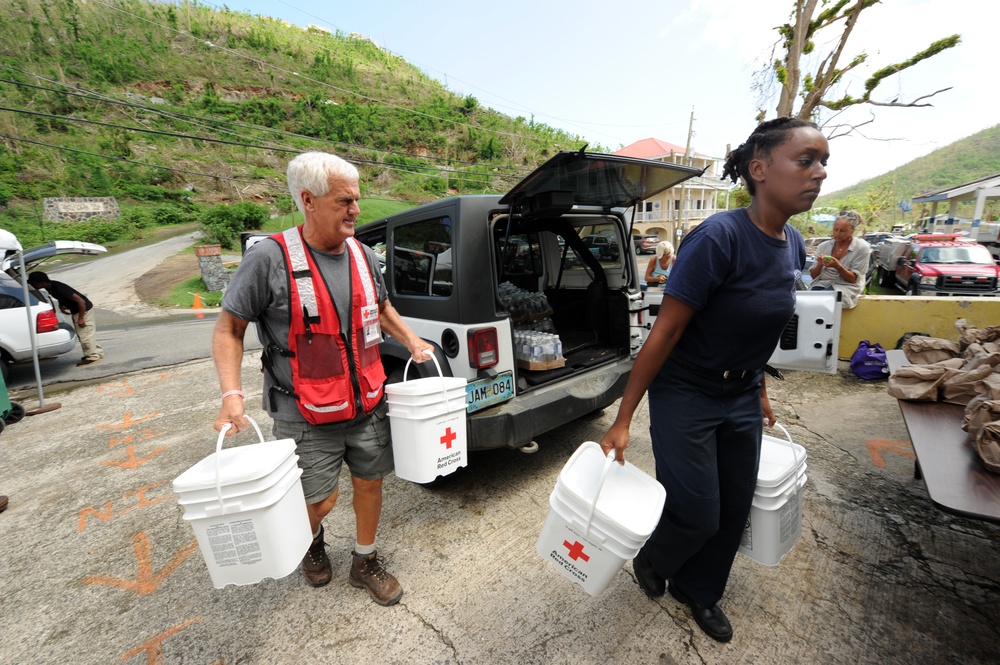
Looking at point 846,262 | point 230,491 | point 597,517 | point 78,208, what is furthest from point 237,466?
point 78,208

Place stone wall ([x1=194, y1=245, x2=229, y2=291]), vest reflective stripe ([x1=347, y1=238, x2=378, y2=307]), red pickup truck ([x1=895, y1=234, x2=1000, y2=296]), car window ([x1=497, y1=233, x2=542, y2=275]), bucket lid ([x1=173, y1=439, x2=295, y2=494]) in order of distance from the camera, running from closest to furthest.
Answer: bucket lid ([x1=173, y1=439, x2=295, y2=494]) → vest reflective stripe ([x1=347, y1=238, x2=378, y2=307]) → car window ([x1=497, y1=233, x2=542, y2=275]) → red pickup truck ([x1=895, y1=234, x2=1000, y2=296]) → stone wall ([x1=194, y1=245, x2=229, y2=291])

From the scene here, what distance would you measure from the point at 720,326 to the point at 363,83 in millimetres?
60047

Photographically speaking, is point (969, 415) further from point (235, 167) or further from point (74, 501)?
point (235, 167)

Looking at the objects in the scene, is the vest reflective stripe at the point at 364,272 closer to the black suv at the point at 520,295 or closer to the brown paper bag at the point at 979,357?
the black suv at the point at 520,295

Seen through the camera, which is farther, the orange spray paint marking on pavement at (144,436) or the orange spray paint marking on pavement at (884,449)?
the orange spray paint marking on pavement at (144,436)

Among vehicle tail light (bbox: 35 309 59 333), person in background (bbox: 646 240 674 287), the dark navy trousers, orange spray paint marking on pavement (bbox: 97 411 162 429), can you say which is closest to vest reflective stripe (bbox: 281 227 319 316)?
the dark navy trousers

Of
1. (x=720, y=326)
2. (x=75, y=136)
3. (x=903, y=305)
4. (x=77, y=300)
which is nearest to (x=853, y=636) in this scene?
(x=720, y=326)

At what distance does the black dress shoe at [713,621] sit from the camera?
1.76m

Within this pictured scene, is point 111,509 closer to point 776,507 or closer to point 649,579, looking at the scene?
point 649,579

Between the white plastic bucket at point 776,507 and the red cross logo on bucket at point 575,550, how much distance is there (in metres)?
0.77

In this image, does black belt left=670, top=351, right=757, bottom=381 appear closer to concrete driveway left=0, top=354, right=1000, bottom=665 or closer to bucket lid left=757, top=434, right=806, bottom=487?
bucket lid left=757, top=434, right=806, bottom=487

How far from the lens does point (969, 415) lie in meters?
1.82

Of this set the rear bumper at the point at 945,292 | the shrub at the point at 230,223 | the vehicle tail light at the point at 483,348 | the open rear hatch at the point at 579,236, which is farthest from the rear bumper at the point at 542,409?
the shrub at the point at 230,223

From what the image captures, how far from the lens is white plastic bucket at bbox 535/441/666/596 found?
145cm
